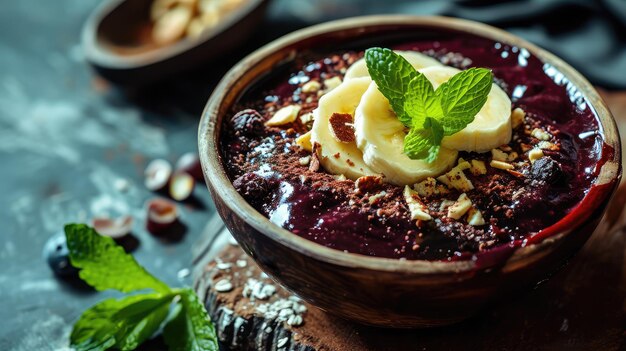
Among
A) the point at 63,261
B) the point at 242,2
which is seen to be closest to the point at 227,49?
the point at 242,2

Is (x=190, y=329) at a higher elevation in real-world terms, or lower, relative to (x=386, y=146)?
lower

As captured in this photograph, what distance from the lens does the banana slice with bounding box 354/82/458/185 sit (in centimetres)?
183

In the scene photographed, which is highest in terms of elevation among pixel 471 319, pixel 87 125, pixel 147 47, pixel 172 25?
pixel 471 319

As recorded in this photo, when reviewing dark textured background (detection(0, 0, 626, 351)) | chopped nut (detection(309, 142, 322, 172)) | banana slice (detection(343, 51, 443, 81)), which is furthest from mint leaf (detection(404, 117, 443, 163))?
dark textured background (detection(0, 0, 626, 351))

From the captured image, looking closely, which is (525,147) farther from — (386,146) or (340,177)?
(340,177)

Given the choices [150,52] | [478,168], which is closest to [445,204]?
[478,168]

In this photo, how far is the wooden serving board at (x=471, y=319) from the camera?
77.1 inches

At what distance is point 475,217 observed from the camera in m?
1.74

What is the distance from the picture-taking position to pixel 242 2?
3.51 metres

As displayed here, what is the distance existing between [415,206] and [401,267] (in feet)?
0.65

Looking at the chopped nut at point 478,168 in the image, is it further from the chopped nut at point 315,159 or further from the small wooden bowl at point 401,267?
the chopped nut at point 315,159

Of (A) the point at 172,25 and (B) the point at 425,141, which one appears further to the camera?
(A) the point at 172,25

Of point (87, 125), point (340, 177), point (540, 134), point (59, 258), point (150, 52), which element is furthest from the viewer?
point (150, 52)

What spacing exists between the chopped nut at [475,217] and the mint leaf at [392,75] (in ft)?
0.93
